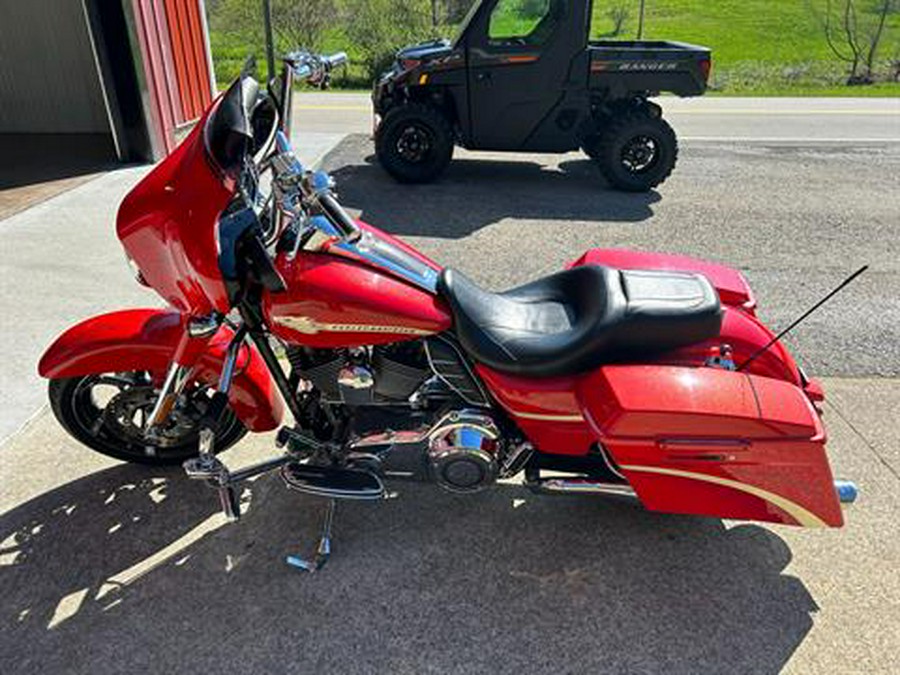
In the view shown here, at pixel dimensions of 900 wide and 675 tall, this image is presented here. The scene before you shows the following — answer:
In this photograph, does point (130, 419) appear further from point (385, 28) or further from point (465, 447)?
point (385, 28)

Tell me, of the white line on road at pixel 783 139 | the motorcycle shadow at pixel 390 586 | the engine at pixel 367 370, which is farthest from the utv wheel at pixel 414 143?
the engine at pixel 367 370

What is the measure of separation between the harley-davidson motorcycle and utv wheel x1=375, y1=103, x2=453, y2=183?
4992 mm

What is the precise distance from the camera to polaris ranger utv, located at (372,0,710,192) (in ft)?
23.0

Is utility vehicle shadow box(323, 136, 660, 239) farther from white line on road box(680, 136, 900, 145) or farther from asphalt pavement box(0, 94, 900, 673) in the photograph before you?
asphalt pavement box(0, 94, 900, 673)

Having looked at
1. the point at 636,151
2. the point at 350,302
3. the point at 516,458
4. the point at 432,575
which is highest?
the point at 350,302

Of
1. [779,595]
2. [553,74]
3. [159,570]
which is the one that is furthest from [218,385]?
[553,74]

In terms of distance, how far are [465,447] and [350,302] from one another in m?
0.64

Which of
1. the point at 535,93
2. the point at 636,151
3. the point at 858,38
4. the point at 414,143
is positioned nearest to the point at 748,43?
the point at 858,38

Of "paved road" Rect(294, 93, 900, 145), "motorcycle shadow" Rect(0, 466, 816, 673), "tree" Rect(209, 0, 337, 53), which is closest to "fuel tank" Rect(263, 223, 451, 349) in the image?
"motorcycle shadow" Rect(0, 466, 816, 673)

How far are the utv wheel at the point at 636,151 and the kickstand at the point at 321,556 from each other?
5.60 meters

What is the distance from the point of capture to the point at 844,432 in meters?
3.31

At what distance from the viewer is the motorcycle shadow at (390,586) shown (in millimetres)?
2242

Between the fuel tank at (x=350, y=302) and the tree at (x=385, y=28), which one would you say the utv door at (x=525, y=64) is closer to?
the fuel tank at (x=350, y=302)

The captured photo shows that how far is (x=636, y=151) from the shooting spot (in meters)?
7.32
